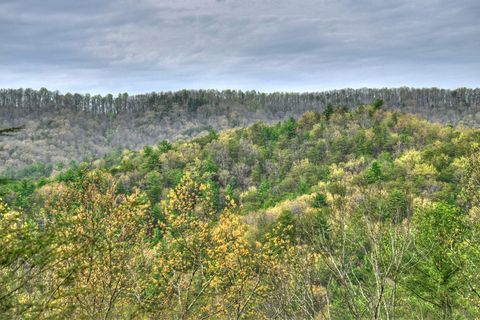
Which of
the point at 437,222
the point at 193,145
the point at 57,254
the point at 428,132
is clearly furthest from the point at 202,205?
the point at 193,145

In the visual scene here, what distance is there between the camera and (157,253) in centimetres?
1677

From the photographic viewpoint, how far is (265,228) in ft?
221

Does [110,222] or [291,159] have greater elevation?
[110,222]

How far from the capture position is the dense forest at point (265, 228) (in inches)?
337

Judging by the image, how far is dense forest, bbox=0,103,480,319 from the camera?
855cm

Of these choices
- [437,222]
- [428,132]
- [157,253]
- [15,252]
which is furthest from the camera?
[428,132]

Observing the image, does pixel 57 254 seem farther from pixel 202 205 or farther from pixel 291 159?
pixel 291 159

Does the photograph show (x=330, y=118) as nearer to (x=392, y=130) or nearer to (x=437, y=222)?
(x=392, y=130)

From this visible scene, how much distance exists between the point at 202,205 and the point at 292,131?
507 feet

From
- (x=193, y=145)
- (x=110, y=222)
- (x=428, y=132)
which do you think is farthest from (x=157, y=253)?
(x=193, y=145)

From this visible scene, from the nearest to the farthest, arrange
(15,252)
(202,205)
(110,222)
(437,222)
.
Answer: (15,252)
(110,222)
(202,205)
(437,222)

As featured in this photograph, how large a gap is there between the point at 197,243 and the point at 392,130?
461ft

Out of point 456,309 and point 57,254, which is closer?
point 57,254

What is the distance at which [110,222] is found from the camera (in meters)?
13.0
